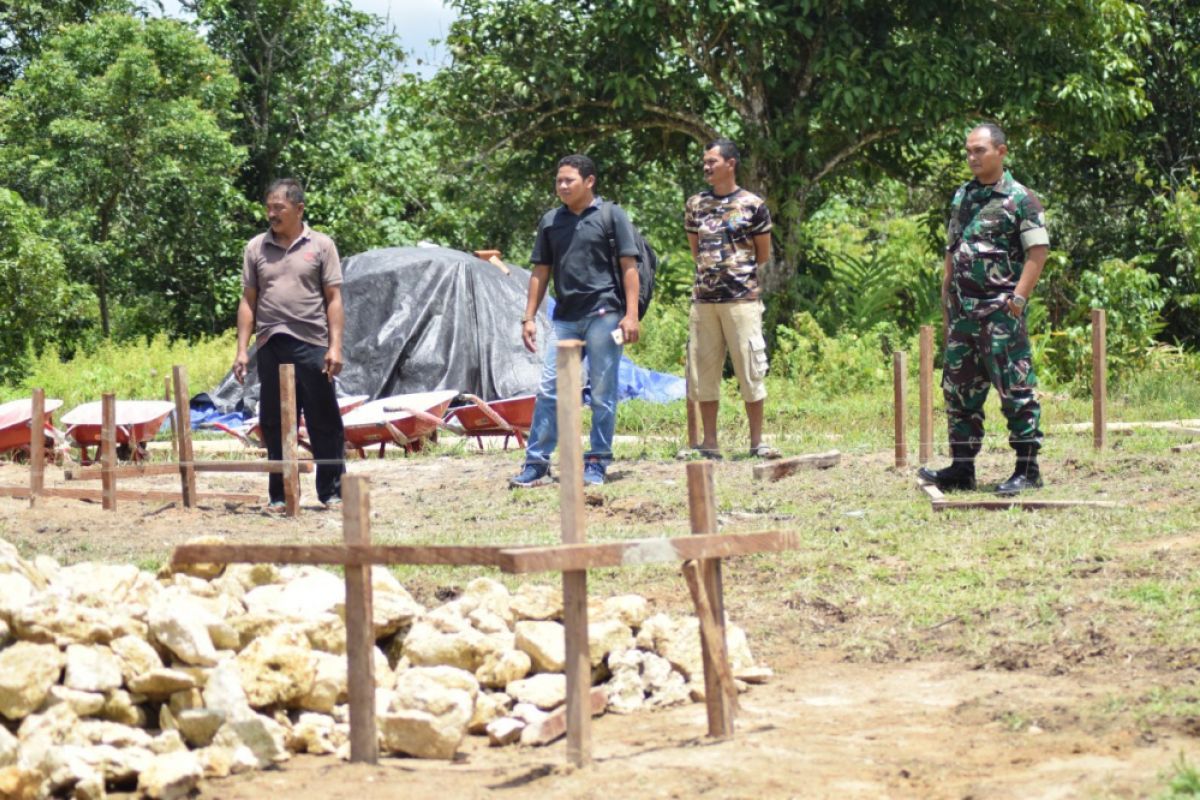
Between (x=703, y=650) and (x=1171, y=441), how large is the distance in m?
6.49

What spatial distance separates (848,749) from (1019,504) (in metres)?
3.64

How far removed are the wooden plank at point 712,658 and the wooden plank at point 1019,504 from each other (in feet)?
11.5

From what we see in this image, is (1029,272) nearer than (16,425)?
Yes

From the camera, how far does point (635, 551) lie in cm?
410

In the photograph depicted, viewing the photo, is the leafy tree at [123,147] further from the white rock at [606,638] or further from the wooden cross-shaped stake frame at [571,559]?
the wooden cross-shaped stake frame at [571,559]

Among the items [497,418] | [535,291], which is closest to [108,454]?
[535,291]

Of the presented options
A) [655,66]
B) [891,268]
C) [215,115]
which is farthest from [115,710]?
[215,115]

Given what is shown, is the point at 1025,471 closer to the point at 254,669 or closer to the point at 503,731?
the point at 503,731

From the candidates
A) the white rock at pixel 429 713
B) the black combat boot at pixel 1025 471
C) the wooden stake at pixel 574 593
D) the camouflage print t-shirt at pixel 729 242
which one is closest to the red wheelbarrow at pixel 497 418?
the camouflage print t-shirt at pixel 729 242

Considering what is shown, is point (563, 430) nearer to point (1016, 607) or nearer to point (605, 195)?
point (1016, 607)

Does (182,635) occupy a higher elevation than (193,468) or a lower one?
lower

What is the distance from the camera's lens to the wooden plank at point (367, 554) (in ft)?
13.1

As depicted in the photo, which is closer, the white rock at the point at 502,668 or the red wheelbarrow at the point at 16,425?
the white rock at the point at 502,668

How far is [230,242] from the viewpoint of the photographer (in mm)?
21375
